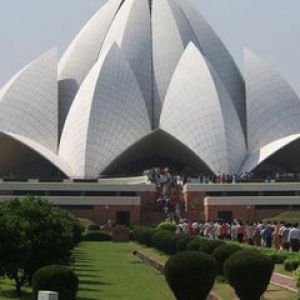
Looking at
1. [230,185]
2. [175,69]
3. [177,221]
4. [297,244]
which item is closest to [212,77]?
[175,69]

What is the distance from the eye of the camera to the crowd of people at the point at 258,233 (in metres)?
17.6

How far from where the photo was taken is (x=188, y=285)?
959 centimetres

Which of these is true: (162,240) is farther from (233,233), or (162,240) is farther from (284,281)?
(284,281)

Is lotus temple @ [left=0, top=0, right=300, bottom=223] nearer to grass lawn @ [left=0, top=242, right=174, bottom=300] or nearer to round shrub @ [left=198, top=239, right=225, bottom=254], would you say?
grass lawn @ [left=0, top=242, right=174, bottom=300]

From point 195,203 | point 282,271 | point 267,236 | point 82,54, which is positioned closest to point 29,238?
point 282,271

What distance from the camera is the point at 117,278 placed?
14664mm

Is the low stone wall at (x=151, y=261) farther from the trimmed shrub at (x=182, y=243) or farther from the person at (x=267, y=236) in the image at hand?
the person at (x=267, y=236)

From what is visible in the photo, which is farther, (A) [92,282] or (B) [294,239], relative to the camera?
(B) [294,239]

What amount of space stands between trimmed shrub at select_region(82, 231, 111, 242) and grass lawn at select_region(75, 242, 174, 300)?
308 inches

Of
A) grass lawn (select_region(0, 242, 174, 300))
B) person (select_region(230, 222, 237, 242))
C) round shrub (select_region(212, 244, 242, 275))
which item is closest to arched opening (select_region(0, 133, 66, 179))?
person (select_region(230, 222, 237, 242))

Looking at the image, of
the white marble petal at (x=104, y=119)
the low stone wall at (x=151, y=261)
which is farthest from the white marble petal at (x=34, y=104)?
the low stone wall at (x=151, y=261)

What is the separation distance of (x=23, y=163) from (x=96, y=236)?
17.2 metres

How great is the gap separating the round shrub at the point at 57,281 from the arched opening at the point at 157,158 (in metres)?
32.4

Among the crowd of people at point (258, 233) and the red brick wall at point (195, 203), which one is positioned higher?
the red brick wall at point (195, 203)
